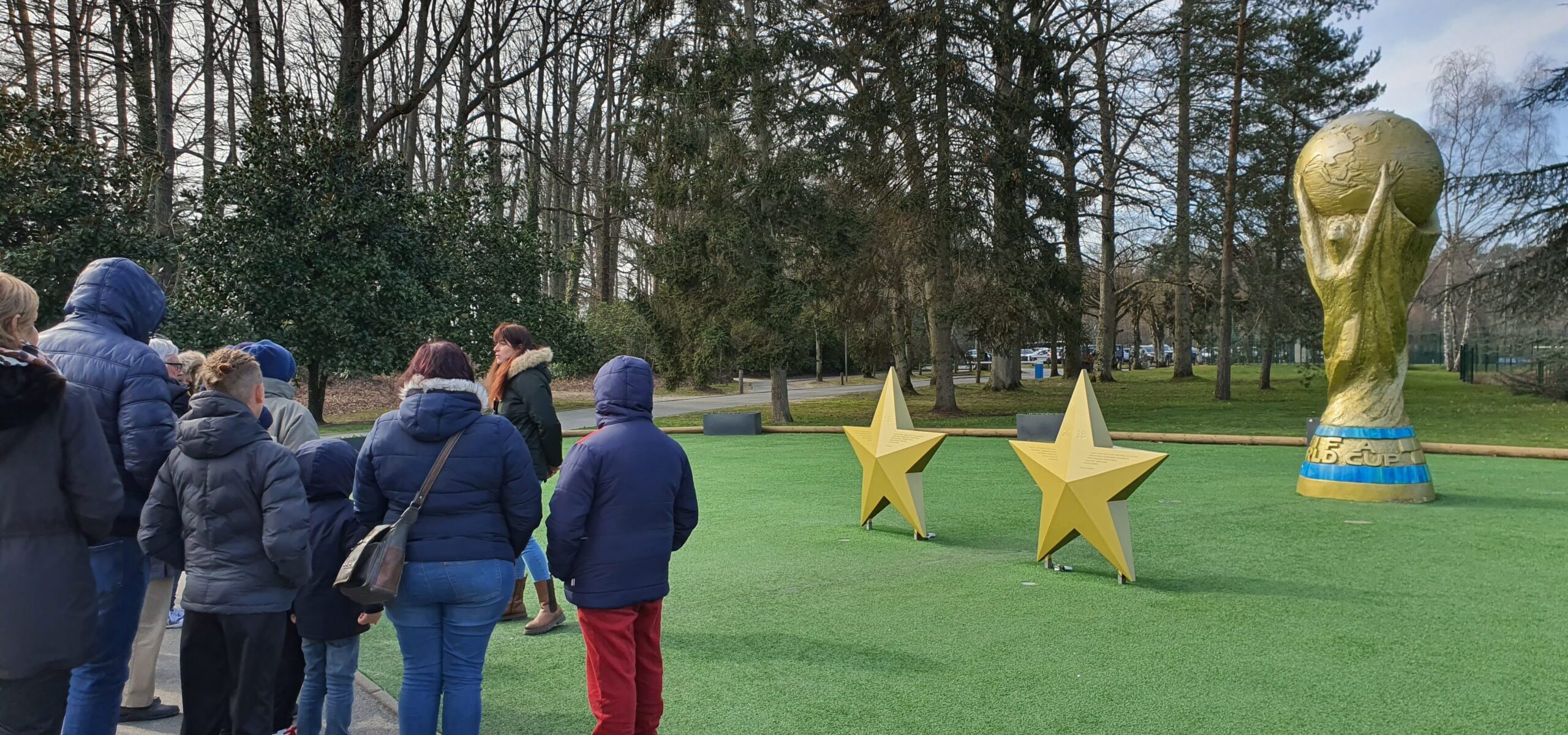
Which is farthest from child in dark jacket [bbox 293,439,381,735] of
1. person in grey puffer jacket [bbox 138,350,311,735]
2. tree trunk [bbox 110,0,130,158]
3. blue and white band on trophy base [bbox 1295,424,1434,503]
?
tree trunk [bbox 110,0,130,158]

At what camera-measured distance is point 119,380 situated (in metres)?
3.99

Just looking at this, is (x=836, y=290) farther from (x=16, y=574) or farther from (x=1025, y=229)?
(x=16, y=574)

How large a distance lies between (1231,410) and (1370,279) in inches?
617

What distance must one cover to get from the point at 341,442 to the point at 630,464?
1282mm

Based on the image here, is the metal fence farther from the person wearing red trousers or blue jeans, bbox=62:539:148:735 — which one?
blue jeans, bbox=62:539:148:735

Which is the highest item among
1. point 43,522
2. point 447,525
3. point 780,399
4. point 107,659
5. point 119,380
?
point 119,380

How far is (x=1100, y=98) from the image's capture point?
99.7 feet

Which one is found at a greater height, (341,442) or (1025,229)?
(1025,229)

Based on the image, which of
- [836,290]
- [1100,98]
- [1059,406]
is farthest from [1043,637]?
[1100,98]

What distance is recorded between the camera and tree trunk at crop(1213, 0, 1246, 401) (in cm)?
2762

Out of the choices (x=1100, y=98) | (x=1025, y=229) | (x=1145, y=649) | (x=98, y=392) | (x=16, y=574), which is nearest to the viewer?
(x=16, y=574)

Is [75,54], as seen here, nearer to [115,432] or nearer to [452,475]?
[115,432]

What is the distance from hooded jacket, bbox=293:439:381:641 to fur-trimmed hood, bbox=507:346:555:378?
4.96 feet

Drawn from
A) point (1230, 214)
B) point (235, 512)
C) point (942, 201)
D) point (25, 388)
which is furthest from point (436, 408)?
point (1230, 214)
